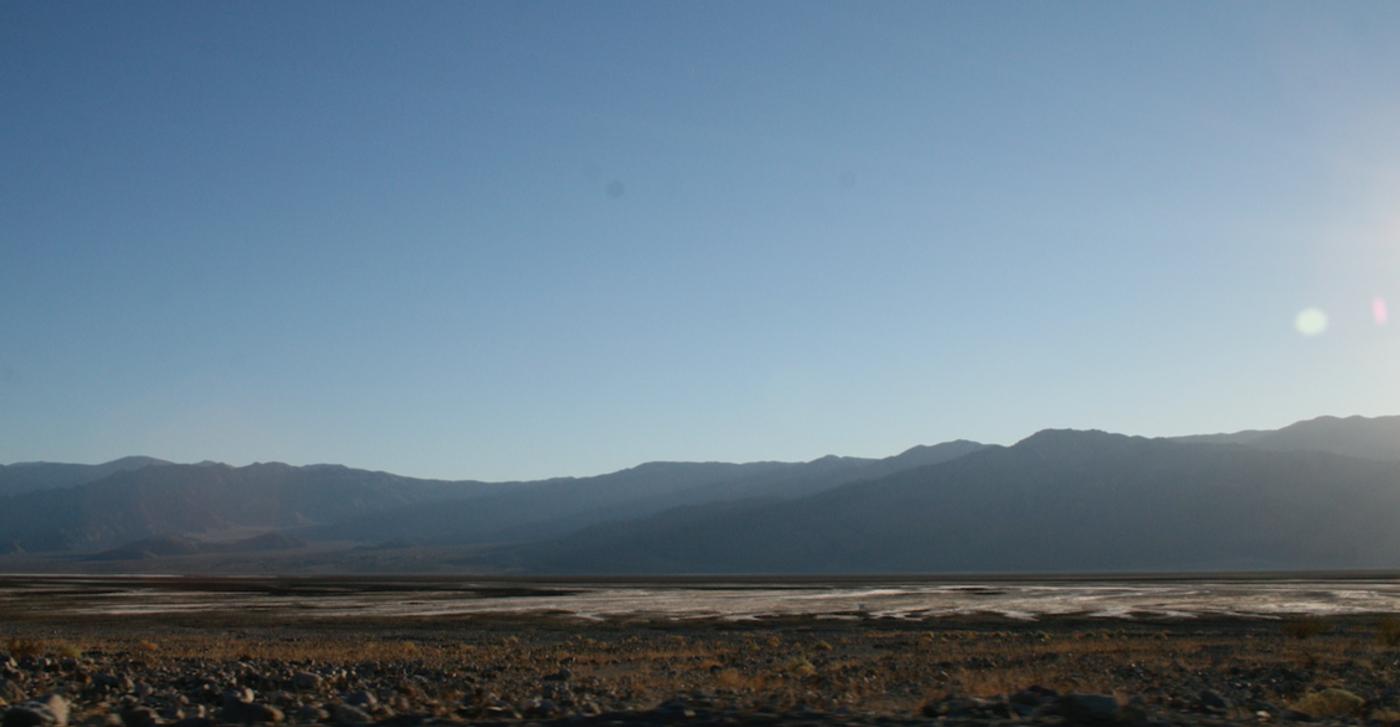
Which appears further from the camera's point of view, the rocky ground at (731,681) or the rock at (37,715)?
the rocky ground at (731,681)

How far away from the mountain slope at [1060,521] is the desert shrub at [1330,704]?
453 feet

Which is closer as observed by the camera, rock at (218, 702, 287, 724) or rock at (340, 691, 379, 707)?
rock at (218, 702, 287, 724)

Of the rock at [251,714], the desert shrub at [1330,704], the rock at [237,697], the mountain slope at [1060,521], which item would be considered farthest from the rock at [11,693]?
the mountain slope at [1060,521]

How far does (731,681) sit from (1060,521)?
520ft

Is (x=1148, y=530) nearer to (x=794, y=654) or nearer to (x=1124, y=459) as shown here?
(x=1124, y=459)

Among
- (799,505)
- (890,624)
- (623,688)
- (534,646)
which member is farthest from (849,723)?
(799,505)

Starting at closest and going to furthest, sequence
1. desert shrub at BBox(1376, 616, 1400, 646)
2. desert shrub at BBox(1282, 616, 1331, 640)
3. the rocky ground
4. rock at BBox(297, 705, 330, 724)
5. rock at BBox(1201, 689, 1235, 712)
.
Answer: rock at BBox(297, 705, 330, 724) → the rocky ground → rock at BBox(1201, 689, 1235, 712) → desert shrub at BBox(1376, 616, 1400, 646) → desert shrub at BBox(1282, 616, 1331, 640)

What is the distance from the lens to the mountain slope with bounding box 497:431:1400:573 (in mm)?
144375

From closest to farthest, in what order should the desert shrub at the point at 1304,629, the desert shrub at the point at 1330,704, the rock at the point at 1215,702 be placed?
the desert shrub at the point at 1330,704 → the rock at the point at 1215,702 → the desert shrub at the point at 1304,629

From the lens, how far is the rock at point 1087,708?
12.9m

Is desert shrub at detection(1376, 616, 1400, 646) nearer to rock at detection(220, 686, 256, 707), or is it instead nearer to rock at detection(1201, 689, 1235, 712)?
rock at detection(1201, 689, 1235, 712)

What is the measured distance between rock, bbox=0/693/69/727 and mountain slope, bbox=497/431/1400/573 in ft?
476

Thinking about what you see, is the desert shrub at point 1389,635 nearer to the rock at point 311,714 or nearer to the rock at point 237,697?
the rock at point 311,714

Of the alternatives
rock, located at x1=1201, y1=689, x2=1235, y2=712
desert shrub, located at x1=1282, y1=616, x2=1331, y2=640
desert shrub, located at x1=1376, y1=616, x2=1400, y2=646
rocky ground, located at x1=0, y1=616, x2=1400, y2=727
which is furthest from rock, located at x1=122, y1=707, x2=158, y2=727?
desert shrub, located at x1=1282, y1=616, x2=1331, y2=640
